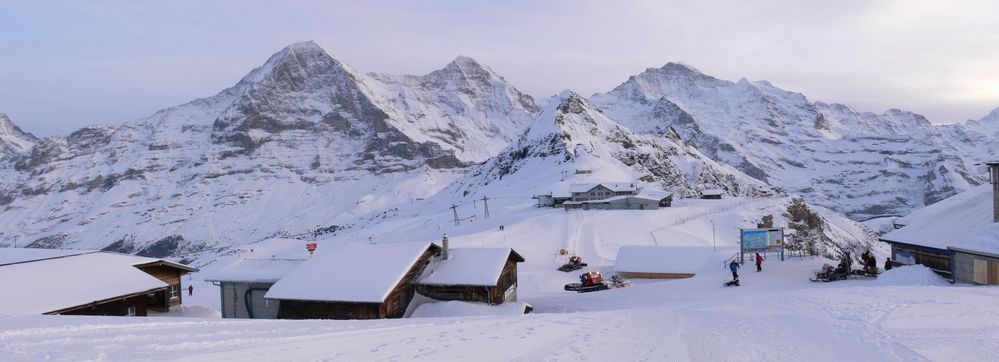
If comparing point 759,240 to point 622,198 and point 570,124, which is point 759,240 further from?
point 570,124

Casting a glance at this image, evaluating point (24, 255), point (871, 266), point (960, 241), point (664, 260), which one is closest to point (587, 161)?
point (664, 260)

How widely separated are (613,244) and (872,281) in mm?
38707

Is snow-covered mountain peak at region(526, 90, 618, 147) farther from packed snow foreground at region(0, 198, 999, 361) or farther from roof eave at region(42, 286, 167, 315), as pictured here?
packed snow foreground at region(0, 198, 999, 361)

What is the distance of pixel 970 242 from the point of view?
23766 millimetres

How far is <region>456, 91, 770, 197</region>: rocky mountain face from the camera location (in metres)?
126

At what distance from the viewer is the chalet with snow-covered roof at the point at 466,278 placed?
25609 millimetres

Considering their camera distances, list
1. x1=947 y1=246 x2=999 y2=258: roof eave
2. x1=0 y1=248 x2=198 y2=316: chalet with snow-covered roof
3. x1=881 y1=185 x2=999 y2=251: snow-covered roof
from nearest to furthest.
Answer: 1. x1=0 y1=248 x2=198 y2=316: chalet with snow-covered roof
2. x1=947 y1=246 x2=999 y2=258: roof eave
3. x1=881 y1=185 x2=999 y2=251: snow-covered roof

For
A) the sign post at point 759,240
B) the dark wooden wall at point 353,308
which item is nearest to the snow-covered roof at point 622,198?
the sign post at point 759,240

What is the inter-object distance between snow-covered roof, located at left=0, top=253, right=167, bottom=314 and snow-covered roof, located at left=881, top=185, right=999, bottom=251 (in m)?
34.9

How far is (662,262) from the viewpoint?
4328 cm

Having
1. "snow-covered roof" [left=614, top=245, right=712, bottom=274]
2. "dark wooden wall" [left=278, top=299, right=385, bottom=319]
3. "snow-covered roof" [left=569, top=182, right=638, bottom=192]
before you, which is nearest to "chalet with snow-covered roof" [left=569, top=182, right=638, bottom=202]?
"snow-covered roof" [left=569, top=182, right=638, bottom=192]

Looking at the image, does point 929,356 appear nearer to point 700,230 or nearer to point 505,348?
point 505,348

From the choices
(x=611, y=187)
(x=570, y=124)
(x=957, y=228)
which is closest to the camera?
(x=957, y=228)

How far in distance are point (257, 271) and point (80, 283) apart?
23.5 ft
